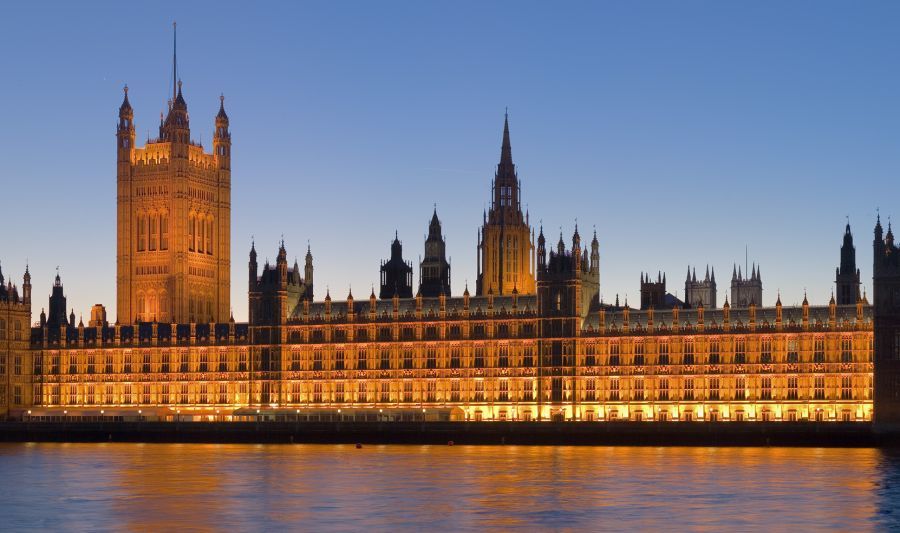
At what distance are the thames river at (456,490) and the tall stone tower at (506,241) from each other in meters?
63.7

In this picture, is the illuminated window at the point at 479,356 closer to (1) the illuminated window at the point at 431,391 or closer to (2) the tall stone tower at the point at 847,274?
(1) the illuminated window at the point at 431,391

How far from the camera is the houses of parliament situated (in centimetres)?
14250

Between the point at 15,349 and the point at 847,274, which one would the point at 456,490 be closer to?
the point at 847,274

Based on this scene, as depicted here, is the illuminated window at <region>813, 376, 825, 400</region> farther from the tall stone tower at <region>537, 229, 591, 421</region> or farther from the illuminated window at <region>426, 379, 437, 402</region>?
the illuminated window at <region>426, 379, 437, 402</region>

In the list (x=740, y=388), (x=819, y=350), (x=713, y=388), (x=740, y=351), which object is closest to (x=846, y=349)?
(x=819, y=350)

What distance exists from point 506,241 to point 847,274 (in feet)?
151

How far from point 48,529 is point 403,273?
118 metres

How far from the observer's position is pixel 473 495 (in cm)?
8238

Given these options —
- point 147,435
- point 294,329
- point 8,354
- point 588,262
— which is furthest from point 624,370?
point 8,354

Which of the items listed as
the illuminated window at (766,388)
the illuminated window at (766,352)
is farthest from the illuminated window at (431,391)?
the illuminated window at (766,352)

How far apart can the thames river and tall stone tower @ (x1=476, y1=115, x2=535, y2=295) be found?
63.7 metres

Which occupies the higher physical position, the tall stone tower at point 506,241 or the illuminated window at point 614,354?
the tall stone tower at point 506,241

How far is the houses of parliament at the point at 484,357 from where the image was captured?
142 m

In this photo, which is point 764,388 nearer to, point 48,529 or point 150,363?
point 150,363
